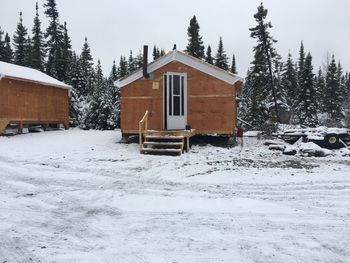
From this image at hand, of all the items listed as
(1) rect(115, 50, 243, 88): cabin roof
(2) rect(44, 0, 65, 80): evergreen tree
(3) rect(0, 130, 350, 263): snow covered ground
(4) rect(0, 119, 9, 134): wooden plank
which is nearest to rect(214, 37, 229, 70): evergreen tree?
(2) rect(44, 0, 65, 80): evergreen tree

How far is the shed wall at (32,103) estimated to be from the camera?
53.9 ft

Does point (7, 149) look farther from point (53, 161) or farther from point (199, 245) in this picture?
point (199, 245)

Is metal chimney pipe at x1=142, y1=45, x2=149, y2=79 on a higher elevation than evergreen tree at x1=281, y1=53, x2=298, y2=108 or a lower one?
lower

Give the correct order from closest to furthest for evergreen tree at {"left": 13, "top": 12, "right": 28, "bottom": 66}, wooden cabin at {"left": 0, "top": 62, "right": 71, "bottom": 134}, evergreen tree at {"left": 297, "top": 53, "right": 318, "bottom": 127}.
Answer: wooden cabin at {"left": 0, "top": 62, "right": 71, "bottom": 134} → evergreen tree at {"left": 297, "top": 53, "right": 318, "bottom": 127} → evergreen tree at {"left": 13, "top": 12, "right": 28, "bottom": 66}

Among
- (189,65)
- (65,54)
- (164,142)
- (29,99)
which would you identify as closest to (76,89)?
(65,54)

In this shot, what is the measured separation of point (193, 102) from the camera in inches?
550

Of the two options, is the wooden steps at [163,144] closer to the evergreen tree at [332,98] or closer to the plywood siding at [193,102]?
the plywood siding at [193,102]

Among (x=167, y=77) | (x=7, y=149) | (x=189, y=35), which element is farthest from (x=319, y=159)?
(x=189, y=35)

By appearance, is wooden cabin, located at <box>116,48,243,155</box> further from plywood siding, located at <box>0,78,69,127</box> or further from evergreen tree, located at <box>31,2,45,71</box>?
evergreen tree, located at <box>31,2,45,71</box>

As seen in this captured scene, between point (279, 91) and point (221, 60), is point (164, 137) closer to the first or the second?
point (279, 91)

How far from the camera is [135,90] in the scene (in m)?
14.4

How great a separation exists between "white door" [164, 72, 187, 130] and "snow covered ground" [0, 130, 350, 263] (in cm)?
361

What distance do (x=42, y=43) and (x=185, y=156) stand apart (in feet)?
122

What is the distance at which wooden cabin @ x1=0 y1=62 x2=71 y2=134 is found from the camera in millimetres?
16344
